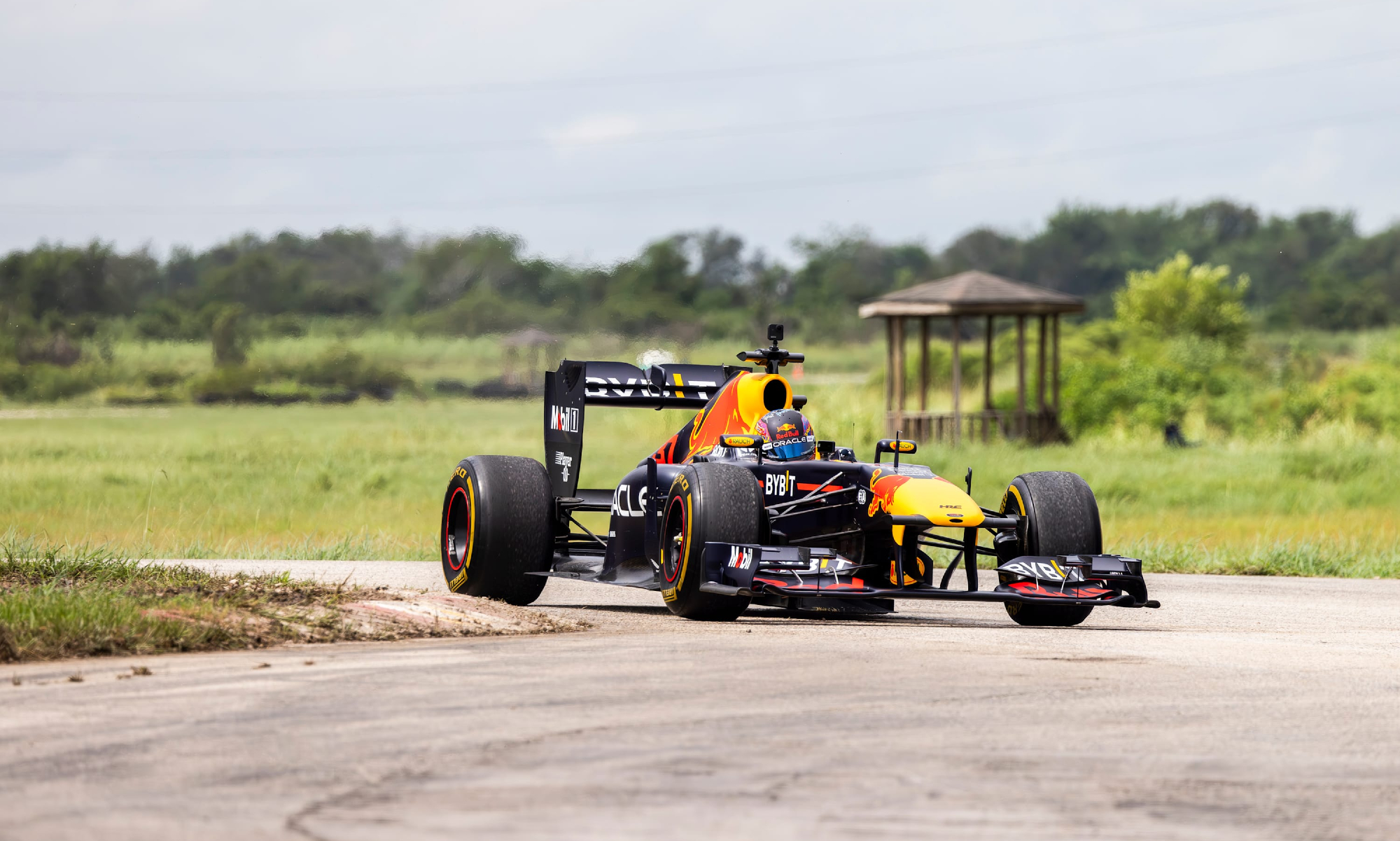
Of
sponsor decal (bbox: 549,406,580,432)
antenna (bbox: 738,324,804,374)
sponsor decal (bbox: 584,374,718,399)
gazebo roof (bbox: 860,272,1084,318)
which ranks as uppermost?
gazebo roof (bbox: 860,272,1084,318)

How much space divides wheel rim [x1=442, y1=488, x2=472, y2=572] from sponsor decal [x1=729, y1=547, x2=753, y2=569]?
11.0 ft

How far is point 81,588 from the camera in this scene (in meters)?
11.0

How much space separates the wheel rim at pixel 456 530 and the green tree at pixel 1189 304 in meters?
65.8

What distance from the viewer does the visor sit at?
1286 cm

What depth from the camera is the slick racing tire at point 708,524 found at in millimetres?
11281

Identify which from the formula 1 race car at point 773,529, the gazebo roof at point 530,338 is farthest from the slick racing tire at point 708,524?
the gazebo roof at point 530,338

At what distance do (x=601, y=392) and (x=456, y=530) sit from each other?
1.89 meters

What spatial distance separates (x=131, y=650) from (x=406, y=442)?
27888mm

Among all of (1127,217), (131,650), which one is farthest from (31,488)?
(1127,217)

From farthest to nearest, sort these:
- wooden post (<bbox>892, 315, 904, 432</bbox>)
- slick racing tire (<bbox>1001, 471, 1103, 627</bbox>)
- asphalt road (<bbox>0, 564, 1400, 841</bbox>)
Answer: wooden post (<bbox>892, 315, 904, 432</bbox>)
slick racing tire (<bbox>1001, 471, 1103, 627</bbox>)
asphalt road (<bbox>0, 564, 1400, 841</bbox>)

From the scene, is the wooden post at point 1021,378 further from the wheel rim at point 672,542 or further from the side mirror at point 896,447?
the wheel rim at point 672,542

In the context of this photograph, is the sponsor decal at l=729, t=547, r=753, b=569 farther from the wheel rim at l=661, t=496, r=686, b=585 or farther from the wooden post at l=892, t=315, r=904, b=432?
the wooden post at l=892, t=315, r=904, b=432

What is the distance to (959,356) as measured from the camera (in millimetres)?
37281

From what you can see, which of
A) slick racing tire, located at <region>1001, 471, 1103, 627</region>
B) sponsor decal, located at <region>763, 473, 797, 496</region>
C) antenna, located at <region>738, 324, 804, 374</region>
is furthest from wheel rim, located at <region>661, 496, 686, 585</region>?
slick racing tire, located at <region>1001, 471, 1103, 627</region>
